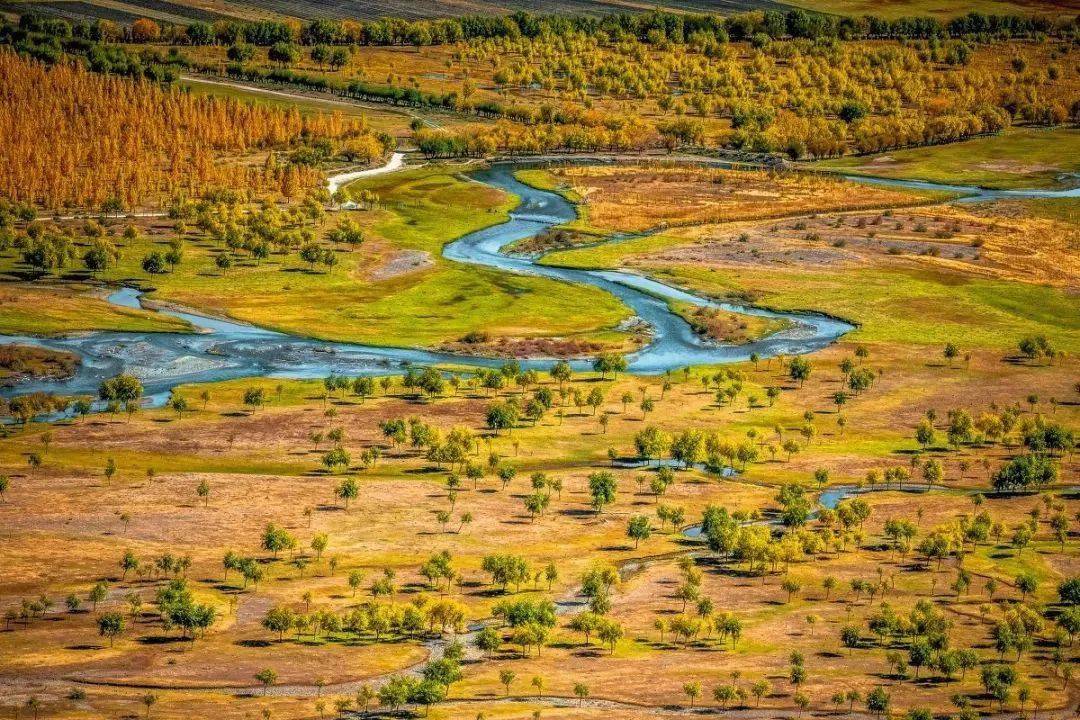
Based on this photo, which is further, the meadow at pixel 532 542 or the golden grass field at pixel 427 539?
the golden grass field at pixel 427 539

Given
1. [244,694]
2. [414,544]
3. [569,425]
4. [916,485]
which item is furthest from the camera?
[569,425]

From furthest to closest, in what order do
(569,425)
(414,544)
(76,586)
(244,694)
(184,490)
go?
1. (569,425)
2. (184,490)
3. (414,544)
4. (76,586)
5. (244,694)

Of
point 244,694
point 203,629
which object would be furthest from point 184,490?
point 244,694

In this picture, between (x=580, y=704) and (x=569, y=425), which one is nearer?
(x=580, y=704)

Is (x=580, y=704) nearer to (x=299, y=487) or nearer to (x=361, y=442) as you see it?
(x=299, y=487)

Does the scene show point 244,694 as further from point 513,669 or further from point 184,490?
point 184,490

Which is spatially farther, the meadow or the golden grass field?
the golden grass field

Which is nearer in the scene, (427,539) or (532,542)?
(427,539)

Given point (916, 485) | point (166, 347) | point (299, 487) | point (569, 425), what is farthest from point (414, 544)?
point (166, 347)

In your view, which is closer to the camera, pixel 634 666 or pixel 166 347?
pixel 634 666
